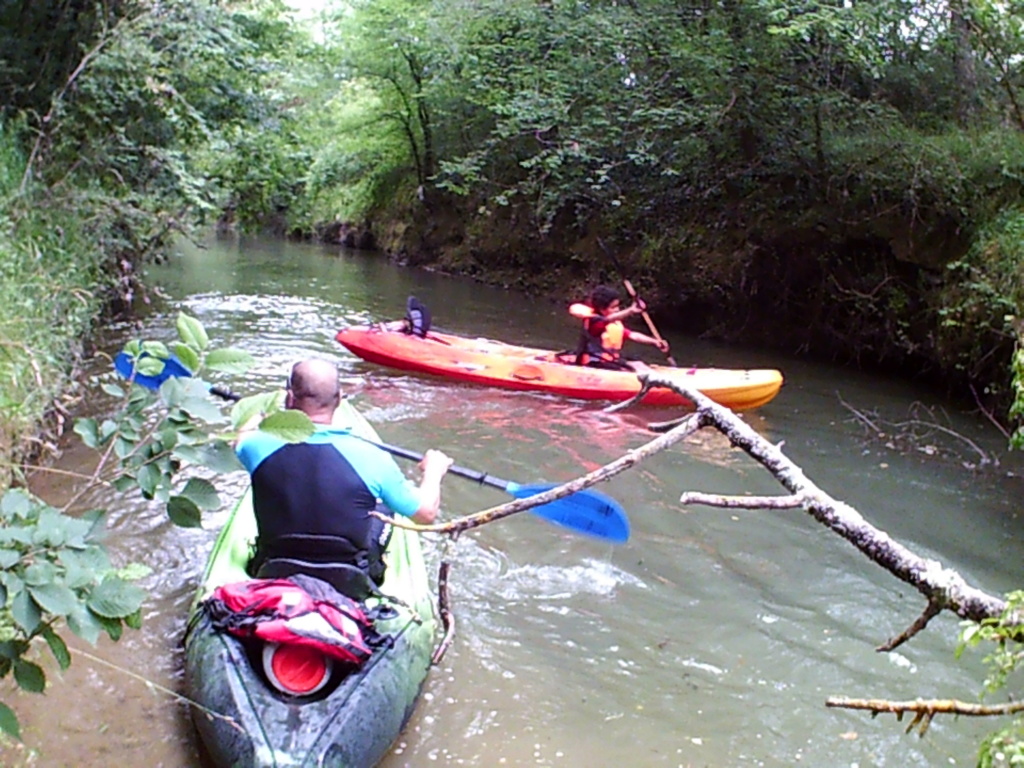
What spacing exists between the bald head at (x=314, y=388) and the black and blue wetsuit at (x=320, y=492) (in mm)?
90

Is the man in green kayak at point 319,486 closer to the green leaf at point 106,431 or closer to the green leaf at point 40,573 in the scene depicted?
the green leaf at point 106,431

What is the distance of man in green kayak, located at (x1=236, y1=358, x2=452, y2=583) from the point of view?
10.1 feet

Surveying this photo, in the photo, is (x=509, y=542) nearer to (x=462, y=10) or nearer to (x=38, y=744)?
(x=38, y=744)

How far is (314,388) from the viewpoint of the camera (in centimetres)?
315

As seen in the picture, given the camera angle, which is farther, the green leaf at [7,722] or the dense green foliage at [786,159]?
the dense green foliage at [786,159]

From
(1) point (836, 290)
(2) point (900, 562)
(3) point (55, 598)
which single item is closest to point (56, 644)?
(3) point (55, 598)

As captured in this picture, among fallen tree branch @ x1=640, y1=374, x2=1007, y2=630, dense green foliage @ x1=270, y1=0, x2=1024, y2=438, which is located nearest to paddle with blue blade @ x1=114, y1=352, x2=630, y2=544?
fallen tree branch @ x1=640, y1=374, x2=1007, y2=630

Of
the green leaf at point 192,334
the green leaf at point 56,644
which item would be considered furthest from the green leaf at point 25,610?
the green leaf at point 192,334

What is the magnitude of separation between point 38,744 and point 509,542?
268cm

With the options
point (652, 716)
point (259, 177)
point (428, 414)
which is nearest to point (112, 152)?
point (259, 177)

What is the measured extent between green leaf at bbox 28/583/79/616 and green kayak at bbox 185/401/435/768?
128 centimetres

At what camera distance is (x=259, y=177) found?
9.55 metres

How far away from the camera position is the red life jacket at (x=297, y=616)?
283cm

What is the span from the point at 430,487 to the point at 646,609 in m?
1.72
